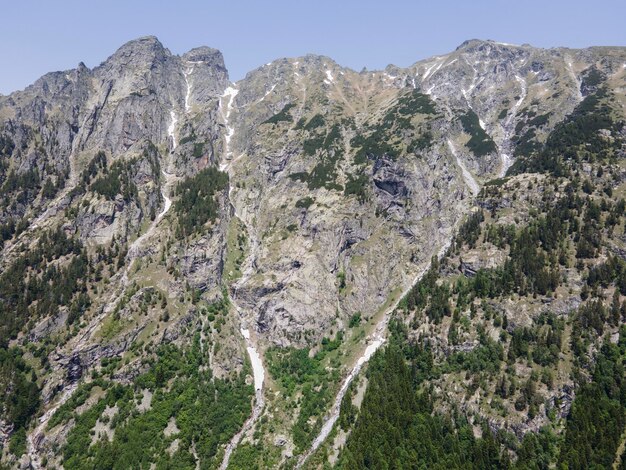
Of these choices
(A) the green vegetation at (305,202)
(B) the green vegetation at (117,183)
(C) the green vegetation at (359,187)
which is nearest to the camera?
(B) the green vegetation at (117,183)

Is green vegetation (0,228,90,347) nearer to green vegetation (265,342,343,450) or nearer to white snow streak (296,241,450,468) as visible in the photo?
green vegetation (265,342,343,450)

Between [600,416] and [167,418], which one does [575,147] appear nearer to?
[600,416]

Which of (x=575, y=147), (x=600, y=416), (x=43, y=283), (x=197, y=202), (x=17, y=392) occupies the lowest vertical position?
(x=600, y=416)

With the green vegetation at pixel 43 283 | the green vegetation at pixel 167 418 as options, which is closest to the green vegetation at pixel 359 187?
the green vegetation at pixel 167 418

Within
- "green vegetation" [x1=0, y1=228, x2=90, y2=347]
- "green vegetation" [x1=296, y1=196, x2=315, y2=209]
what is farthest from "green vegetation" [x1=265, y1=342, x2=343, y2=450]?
"green vegetation" [x1=0, y1=228, x2=90, y2=347]

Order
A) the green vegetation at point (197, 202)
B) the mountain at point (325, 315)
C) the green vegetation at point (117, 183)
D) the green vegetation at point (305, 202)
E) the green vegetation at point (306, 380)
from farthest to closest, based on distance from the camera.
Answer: the green vegetation at point (305, 202) → the green vegetation at point (117, 183) → the green vegetation at point (197, 202) → the green vegetation at point (306, 380) → the mountain at point (325, 315)

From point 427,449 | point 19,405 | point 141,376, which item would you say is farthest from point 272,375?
point 19,405

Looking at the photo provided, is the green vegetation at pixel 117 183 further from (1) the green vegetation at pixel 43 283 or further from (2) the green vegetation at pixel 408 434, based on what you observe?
(2) the green vegetation at pixel 408 434

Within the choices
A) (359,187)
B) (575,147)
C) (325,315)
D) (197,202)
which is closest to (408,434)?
(325,315)
